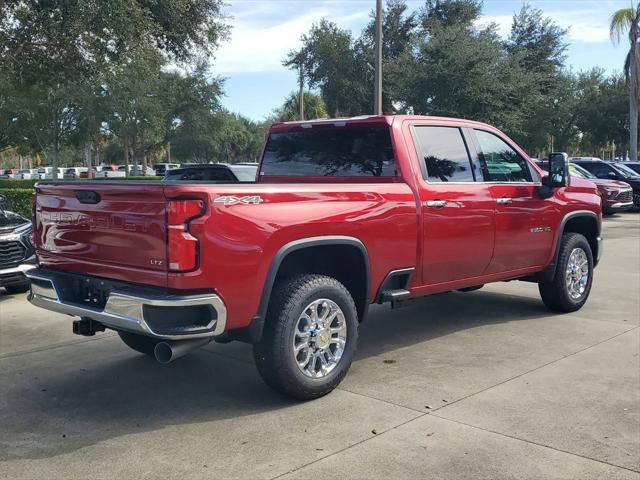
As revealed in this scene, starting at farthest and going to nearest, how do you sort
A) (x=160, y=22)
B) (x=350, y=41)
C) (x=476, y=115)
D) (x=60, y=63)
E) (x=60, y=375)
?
(x=350, y=41)
(x=476, y=115)
(x=160, y=22)
(x=60, y=63)
(x=60, y=375)

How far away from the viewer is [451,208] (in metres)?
5.56

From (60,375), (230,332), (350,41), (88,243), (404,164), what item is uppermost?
(350,41)

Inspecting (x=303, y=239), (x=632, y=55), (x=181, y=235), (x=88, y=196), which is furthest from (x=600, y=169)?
(x=181, y=235)

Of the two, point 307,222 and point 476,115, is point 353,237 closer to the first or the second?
point 307,222

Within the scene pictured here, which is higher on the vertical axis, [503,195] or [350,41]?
[350,41]

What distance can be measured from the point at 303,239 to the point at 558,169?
325cm

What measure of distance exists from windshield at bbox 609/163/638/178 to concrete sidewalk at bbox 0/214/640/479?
18368mm

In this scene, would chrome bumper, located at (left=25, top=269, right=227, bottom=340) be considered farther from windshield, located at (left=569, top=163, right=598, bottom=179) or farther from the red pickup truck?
windshield, located at (left=569, top=163, right=598, bottom=179)

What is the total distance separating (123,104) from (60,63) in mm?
17735

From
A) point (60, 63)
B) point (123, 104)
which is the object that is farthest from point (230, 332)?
point (123, 104)

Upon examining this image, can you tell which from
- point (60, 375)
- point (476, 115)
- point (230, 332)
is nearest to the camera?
point (230, 332)

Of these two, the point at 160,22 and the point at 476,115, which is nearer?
the point at 160,22

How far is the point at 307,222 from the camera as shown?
4.46 meters

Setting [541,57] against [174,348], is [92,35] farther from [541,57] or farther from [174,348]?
[541,57]
